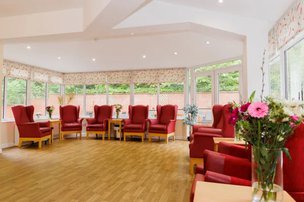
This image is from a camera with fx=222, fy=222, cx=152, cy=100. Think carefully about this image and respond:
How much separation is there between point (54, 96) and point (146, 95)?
3.66 meters

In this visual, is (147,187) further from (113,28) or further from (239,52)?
(239,52)

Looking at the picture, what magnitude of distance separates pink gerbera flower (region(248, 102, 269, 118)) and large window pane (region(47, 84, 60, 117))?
8587 mm

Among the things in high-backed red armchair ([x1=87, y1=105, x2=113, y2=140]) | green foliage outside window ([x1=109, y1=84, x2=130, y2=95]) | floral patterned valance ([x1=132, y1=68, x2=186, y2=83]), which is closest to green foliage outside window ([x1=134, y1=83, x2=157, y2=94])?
floral patterned valance ([x1=132, y1=68, x2=186, y2=83])

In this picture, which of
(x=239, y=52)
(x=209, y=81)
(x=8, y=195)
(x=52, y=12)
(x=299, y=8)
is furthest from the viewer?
(x=209, y=81)

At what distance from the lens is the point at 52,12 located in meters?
4.13

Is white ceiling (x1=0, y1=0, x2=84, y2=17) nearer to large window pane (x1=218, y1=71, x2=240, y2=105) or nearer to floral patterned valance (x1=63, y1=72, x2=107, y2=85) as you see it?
large window pane (x1=218, y1=71, x2=240, y2=105)

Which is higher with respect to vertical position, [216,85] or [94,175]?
[216,85]

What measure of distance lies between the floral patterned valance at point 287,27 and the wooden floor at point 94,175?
2.66 meters

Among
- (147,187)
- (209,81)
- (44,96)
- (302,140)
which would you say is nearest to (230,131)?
(147,187)

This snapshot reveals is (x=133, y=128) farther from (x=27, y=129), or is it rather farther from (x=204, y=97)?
(x=27, y=129)

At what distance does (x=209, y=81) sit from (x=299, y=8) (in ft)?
13.7

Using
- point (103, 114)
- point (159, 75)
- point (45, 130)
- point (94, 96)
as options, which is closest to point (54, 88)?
point (94, 96)

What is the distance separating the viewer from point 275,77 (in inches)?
166

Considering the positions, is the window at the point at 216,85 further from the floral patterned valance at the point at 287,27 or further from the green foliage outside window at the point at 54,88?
the green foliage outside window at the point at 54,88
